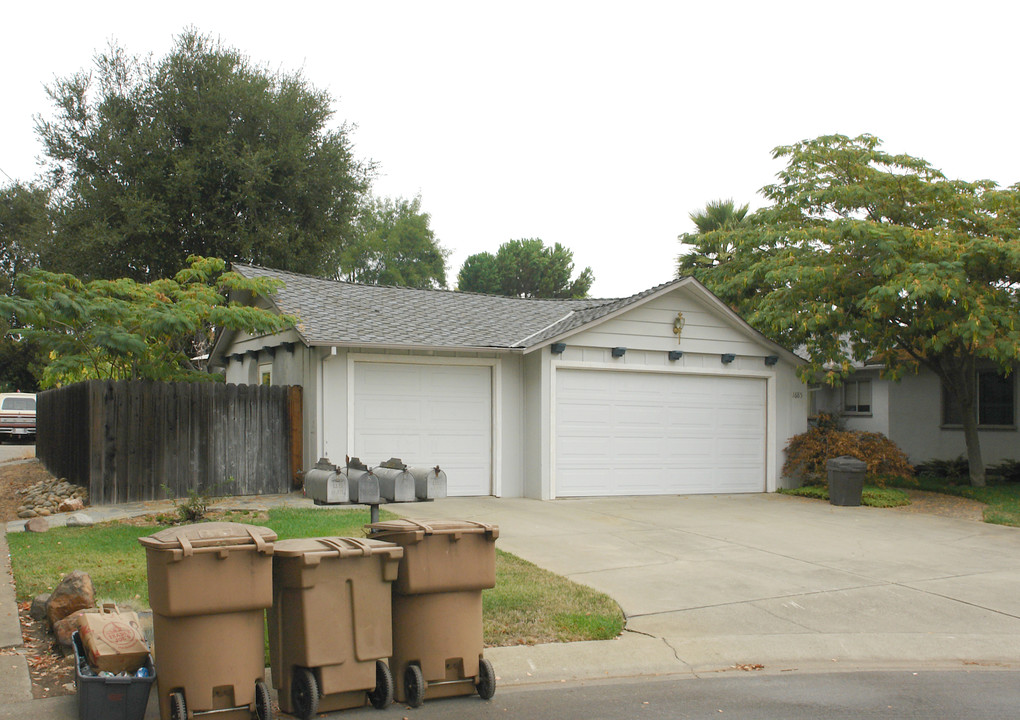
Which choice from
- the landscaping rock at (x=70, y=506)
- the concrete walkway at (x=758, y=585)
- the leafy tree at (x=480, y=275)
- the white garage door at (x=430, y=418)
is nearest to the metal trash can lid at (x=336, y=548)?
the concrete walkway at (x=758, y=585)

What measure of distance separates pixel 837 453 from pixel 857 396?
24.3 feet

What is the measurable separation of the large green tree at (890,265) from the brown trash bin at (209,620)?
1204cm

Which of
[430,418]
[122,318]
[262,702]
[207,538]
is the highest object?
[122,318]

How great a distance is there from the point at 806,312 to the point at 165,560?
1347 cm

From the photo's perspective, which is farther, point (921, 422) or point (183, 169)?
point (183, 169)

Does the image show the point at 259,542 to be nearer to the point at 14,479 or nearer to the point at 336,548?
the point at 336,548

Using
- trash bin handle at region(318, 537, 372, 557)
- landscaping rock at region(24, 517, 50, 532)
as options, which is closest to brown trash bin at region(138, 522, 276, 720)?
trash bin handle at region(318, 537, 372, 557)

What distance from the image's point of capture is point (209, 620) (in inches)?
188

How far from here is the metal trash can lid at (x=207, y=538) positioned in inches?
187

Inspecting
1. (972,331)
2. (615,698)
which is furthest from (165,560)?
(972,331)

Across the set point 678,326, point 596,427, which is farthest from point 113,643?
point 678,326

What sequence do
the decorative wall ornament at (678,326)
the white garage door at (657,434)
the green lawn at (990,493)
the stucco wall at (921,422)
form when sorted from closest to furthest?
the green lawn at (990,493) < the white garage door at (657,434) < the decorative wall ornament at (678,326) < the stucco wall at (921,422)

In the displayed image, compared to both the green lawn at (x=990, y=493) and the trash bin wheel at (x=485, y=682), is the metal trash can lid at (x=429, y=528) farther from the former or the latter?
the green lawn at (x=990, y=493)

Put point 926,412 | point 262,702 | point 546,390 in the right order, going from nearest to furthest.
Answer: point 262,702
point 546,390
point 926,412
